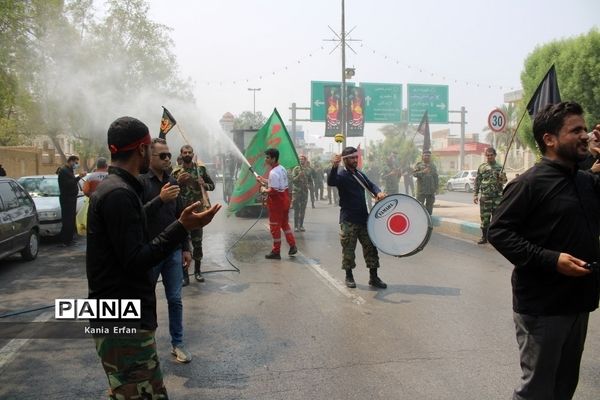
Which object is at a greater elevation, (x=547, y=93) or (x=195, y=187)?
(x=547, y=93)

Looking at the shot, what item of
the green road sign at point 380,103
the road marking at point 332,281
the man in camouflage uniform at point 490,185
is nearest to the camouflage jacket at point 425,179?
the man in camouflage uniform at point 490,185

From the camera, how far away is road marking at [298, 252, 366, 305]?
254 inches

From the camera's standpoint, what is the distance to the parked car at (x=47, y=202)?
450 inches

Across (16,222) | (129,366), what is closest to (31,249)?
(16,222)

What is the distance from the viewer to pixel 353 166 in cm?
693

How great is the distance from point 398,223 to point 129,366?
4.55 m

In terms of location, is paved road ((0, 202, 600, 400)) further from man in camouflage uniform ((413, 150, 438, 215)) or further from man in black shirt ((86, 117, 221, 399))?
man in camouflage uniform ((413, 150, 438, 215))

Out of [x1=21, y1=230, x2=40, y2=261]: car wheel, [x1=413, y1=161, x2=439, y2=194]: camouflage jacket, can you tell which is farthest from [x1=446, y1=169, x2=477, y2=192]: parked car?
[x1=21, y1=230, x2=40, y2=261]: car wheel

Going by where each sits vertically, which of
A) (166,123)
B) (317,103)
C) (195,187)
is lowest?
(195,187)

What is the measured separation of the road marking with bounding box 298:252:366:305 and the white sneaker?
237 cm

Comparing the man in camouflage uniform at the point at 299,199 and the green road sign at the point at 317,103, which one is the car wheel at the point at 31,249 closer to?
the man in camouflage uniform at the point at 299,199

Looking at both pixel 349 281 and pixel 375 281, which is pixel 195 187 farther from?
pixel 375 281

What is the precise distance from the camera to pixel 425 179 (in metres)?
13.5

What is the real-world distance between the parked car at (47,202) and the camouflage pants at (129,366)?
994 centimetres
